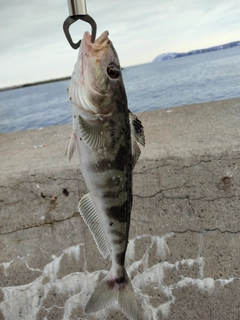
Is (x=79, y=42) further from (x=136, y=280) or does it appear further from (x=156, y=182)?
(x=136, y=280)

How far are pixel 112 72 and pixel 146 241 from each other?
1.99 metres

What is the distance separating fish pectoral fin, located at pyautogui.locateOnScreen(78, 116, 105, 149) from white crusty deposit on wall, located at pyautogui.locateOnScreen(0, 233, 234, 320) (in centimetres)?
185

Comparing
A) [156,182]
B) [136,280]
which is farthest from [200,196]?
[136,280]

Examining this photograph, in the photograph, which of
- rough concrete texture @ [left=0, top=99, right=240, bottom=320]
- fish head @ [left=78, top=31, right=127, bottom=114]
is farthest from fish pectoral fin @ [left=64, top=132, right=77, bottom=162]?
rough concrete texture @ [left=0, top=99, right=240, bottom=320]

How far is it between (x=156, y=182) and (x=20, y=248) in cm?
146

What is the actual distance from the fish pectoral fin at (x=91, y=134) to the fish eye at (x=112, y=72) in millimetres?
269

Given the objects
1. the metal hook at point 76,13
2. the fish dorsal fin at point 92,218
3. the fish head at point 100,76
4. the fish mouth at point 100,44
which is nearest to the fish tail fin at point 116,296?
the fish dorsal fin at point 92,218

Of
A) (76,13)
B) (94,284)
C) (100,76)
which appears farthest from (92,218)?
(94,284)

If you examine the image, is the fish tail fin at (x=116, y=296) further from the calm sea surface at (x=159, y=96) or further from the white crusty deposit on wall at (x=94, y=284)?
the calm sea surface at (x=159, y=96)

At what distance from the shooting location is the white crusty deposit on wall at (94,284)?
326 cm

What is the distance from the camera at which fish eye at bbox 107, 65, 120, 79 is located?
171cm

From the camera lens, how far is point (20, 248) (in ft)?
10.9

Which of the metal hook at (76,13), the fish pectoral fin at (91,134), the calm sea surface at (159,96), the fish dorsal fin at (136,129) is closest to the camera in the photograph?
the metal hook at (76,13)

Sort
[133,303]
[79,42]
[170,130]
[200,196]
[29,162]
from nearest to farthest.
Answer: [79,42] → [133,303] → [200,196] → [29,162] → [170,130]
